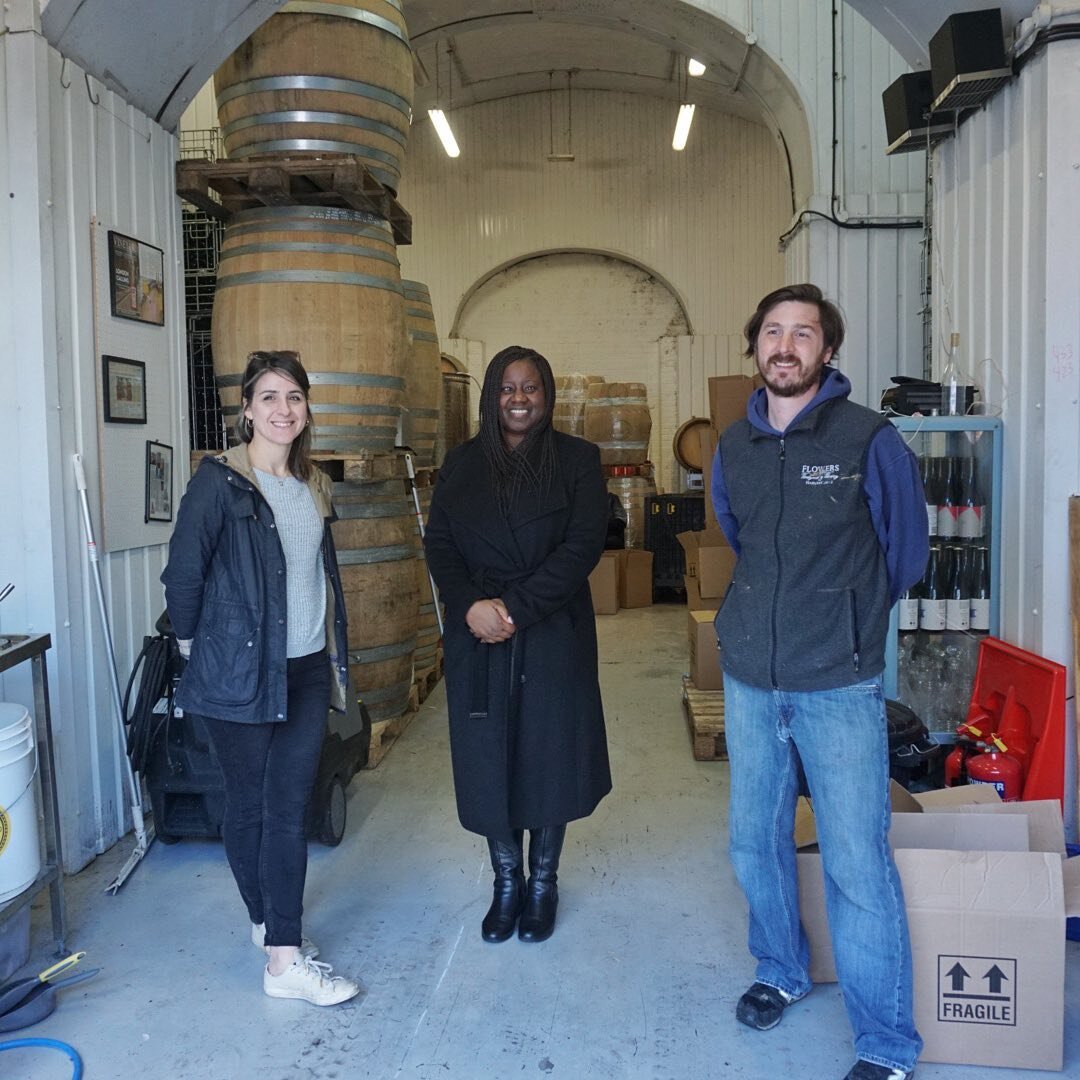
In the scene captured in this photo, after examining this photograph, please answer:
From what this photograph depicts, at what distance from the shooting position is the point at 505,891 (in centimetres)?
288

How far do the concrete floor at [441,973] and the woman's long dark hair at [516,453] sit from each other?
49.4 inches

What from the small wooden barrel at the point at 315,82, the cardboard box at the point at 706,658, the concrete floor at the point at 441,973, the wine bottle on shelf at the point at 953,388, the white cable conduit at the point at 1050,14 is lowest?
the concrete floor at the point at 441,973

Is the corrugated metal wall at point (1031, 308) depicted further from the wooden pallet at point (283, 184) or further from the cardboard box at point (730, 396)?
the wooden pallet at point (283, 184)

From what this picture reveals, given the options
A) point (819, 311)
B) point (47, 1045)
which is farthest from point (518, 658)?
point (47, 1045)

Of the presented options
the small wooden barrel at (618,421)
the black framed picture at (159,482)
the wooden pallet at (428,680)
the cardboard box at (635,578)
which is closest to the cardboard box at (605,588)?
the cardboard box at (635,578)

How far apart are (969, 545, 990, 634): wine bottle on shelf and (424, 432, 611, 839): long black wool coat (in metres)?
1.80

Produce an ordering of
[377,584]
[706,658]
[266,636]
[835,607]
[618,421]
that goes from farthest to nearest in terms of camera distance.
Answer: [618,421]
[706,658]
[377,584]
[266,636]
[835,607]

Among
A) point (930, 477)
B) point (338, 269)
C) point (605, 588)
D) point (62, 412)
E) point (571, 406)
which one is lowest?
point (605, 588)

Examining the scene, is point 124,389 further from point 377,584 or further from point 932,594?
point 932,594

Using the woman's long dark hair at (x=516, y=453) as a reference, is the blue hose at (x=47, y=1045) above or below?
below

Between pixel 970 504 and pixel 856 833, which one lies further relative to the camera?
pixel 970 504

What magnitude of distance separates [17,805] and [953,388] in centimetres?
334

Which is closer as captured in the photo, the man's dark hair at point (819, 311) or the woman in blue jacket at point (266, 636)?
the man's dark hair at point (819, 311)

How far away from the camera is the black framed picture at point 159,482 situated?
3.80 m
